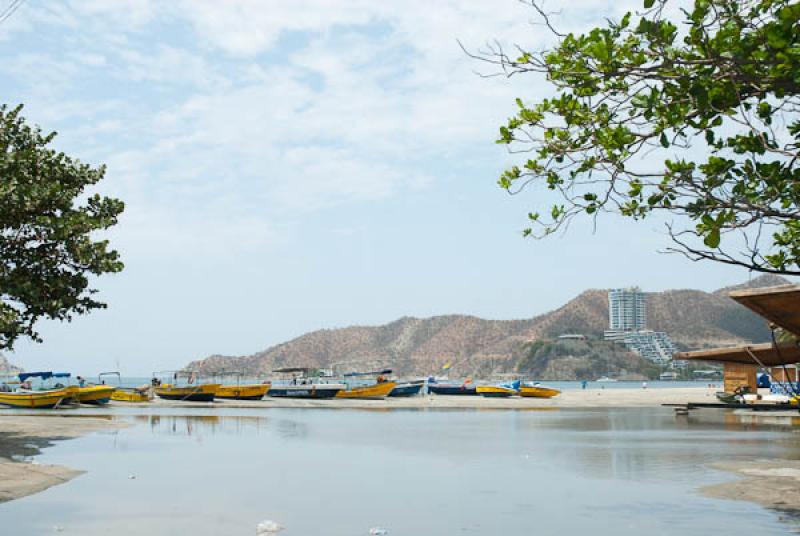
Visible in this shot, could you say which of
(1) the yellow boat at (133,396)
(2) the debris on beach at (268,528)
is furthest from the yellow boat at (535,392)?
(2) the debris on beach at (268,528)

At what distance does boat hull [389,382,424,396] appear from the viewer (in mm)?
74669

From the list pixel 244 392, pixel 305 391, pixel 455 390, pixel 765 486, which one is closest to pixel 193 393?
pixel 244 392

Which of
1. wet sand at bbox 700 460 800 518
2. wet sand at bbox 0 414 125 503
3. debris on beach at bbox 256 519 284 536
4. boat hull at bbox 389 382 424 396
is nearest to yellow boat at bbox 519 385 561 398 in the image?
boat hull at bbox 389 382 424 396

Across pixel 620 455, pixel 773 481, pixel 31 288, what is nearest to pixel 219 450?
pixel 31 288

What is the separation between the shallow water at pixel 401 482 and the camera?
1302 cm

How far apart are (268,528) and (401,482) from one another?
6.13 metres

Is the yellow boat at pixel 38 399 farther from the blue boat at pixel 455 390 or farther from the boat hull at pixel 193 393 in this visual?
the blue boat at pixel 455 390

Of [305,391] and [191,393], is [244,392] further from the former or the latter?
[305,391]

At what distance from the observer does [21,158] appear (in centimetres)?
2144

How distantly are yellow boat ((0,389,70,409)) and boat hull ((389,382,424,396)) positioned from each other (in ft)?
109

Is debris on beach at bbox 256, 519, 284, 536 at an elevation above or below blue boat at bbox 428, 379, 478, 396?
below

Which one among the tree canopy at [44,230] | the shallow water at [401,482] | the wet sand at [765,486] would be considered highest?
the tree canopy at [44,230]

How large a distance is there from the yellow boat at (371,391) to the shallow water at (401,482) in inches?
1317

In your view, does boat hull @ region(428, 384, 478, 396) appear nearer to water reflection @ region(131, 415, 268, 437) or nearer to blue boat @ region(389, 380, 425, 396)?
blue boat @ region(389, 380, 425, 396)
